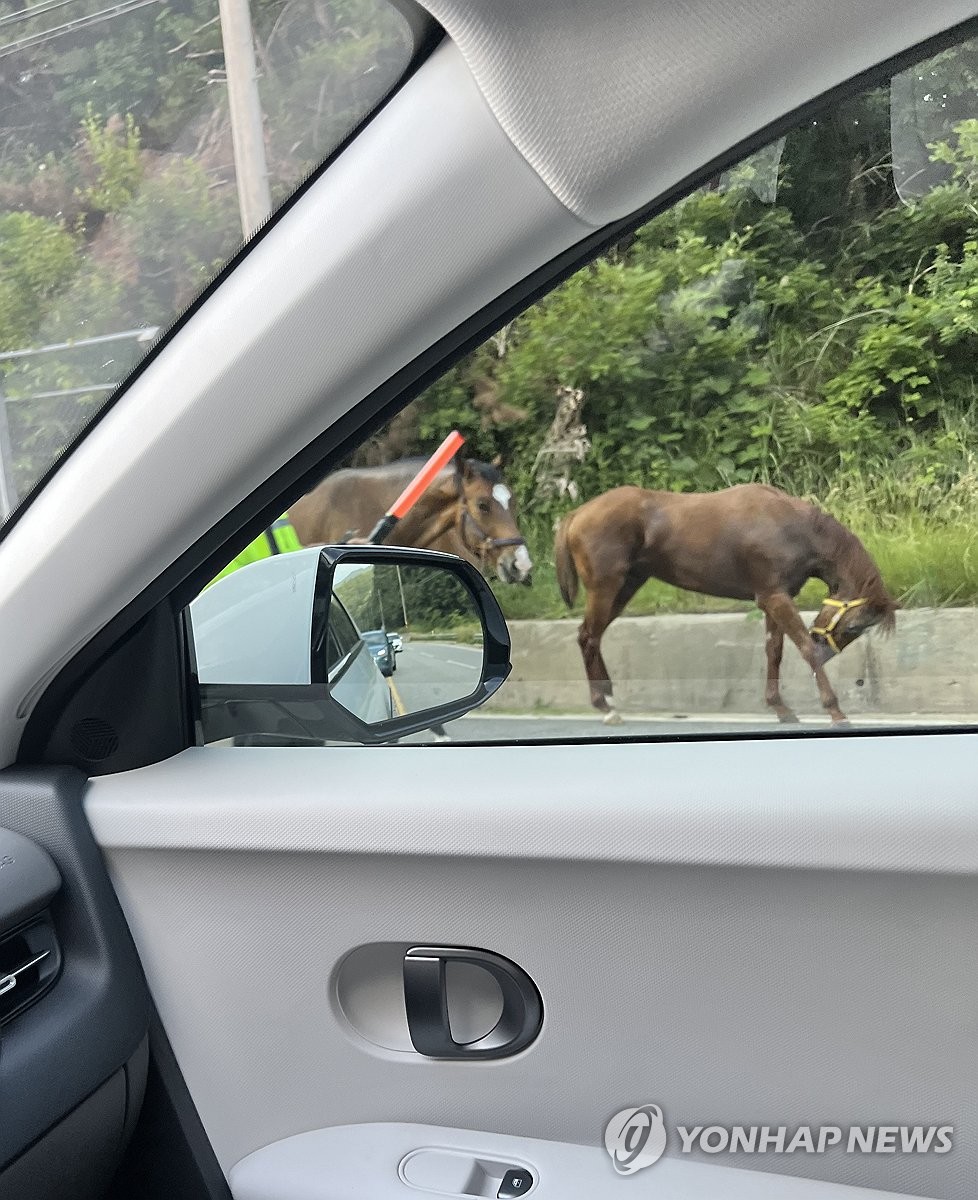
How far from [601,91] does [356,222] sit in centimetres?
31

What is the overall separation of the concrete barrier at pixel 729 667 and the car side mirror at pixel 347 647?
0.32 feet

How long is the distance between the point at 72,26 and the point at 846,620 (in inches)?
61.3

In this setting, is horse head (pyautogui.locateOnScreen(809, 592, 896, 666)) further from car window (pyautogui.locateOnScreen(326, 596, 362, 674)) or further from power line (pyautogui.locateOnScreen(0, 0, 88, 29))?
power line (pyautogui.locateOnScreen(0, 0, 88, 29))

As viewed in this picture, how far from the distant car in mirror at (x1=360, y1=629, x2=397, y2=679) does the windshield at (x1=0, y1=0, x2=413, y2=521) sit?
717 mm

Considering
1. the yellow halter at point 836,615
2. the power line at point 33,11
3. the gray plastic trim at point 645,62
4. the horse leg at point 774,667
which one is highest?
the power line at point 33,11

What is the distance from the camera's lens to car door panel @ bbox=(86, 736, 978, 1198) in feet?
4.89

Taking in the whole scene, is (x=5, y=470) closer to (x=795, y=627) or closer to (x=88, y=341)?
(x=88, y=341)

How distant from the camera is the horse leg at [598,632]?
1962 mm

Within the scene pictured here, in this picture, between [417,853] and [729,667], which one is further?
[729,667]

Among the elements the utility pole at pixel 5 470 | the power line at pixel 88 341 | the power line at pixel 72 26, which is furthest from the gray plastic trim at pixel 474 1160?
the power line at pixel 72 26

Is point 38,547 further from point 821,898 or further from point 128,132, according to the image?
point 821,898

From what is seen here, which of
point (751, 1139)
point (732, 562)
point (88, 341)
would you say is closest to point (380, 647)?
point (732, 562)

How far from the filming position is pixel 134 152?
1.27 m

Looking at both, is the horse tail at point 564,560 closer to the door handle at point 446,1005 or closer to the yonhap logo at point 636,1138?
the door handle at point 446,1005
